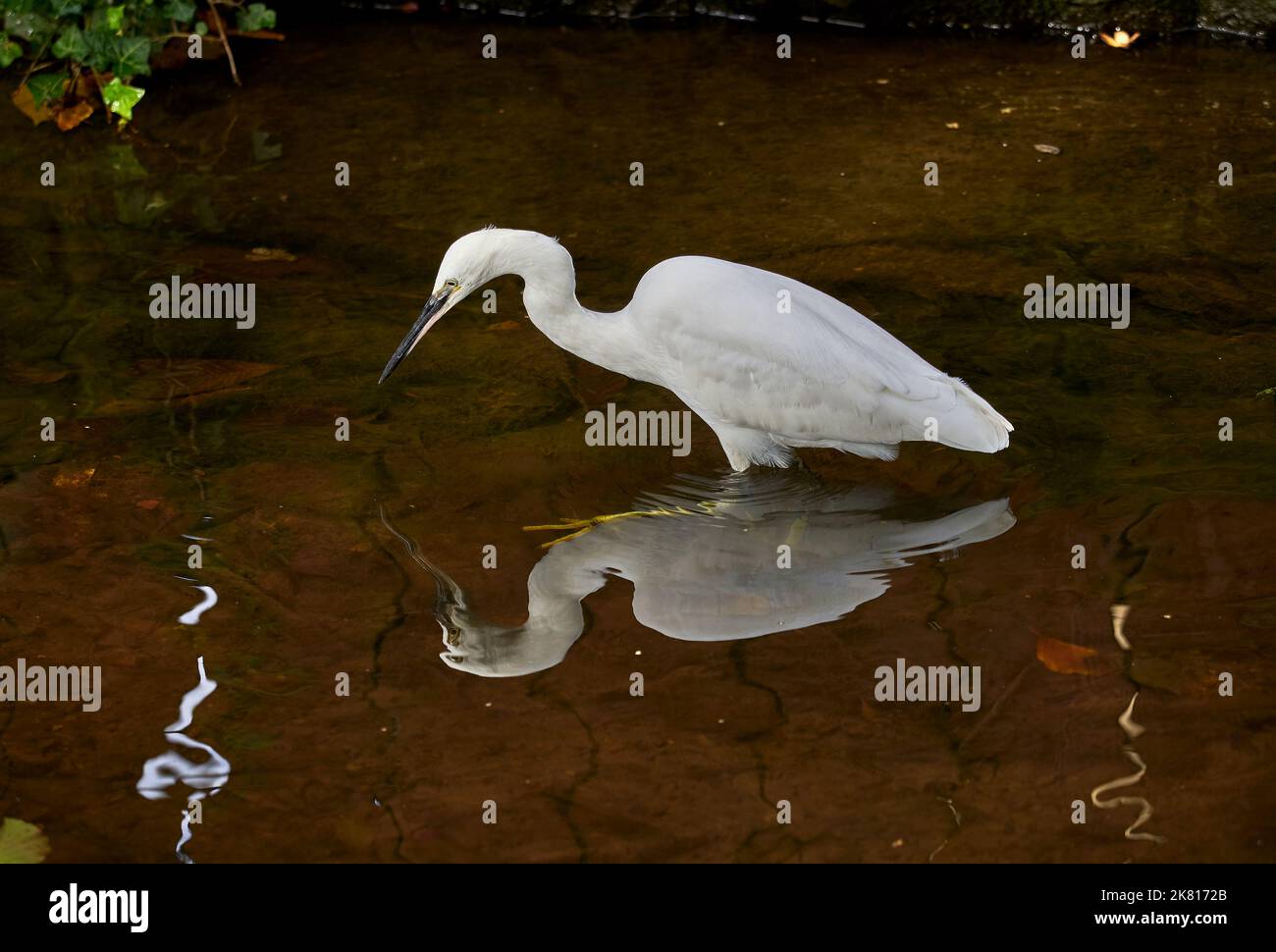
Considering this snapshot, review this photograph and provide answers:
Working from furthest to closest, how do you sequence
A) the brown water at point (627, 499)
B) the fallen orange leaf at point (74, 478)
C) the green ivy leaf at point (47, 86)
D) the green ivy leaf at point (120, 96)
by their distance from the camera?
1. the green ivy leaf at point (47, 86)
2. the green ivy leaf at point (120, 96)
3. the fallen orange leaf at point (74, 478)
4. the brown water at point (627, 499)

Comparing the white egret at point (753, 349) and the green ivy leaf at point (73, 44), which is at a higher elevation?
the green ivy leaf at point (73, 44)

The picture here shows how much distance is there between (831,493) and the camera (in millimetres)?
4793

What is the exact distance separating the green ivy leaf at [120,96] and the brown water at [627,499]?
21 centimetres

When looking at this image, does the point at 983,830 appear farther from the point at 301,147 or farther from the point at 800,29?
the point at 800,29

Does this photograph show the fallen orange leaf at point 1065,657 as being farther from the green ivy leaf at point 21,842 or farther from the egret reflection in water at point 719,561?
the green ivy leaf at point 21,842

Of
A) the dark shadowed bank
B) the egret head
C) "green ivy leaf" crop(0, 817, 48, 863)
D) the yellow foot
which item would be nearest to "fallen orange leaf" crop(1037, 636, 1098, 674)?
the yellow foot

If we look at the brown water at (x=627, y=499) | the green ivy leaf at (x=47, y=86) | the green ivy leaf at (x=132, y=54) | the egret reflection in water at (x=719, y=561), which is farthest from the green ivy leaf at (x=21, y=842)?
the green ivy leaf at (x=47, y=86)

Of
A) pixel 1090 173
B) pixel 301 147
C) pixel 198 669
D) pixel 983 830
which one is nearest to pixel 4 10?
pixel 301 147

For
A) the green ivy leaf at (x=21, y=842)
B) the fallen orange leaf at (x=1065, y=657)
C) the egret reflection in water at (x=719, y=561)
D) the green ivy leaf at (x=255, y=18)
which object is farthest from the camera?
the green ivy leaf at (x=255, y=18)

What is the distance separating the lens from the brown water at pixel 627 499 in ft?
11.5

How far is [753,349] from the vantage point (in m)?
4.61

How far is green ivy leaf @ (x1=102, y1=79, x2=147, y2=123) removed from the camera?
7.24 meters

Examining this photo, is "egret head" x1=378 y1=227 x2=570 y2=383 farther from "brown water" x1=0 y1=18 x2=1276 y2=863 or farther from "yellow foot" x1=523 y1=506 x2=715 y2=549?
"yellow foot" x1=523 y1=506 x2=715 y2=549

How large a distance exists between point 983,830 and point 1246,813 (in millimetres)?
595
